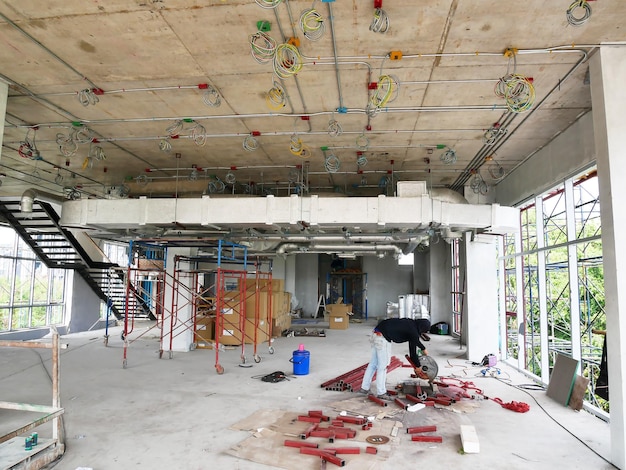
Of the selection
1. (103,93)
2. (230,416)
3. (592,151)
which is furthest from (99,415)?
(592,151)

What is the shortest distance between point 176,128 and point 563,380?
7529 mm

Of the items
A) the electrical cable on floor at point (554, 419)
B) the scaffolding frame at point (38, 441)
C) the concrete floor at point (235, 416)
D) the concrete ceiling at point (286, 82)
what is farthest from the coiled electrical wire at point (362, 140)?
the scaffolding frame at point (38, 441)

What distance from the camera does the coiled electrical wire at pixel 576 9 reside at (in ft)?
12.2

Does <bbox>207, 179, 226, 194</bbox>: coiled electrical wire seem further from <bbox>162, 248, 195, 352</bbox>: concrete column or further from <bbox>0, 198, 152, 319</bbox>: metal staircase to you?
<bbox>0, 198, 152, 319</bbox>: metal staircase

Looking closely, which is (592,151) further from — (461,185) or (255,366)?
(255,366)

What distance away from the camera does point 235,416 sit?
5.71m

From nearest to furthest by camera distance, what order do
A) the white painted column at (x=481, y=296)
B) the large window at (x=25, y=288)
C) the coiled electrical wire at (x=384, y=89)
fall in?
the coiled electrical wire at (x=384, y=89) < the white painted column at (x=481, y=296) < the large window at (x=25, y=288)

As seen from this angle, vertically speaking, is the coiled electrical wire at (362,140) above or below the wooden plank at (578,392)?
above

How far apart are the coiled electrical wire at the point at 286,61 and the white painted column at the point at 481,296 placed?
24.0ft

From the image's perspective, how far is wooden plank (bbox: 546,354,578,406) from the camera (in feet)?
21.4

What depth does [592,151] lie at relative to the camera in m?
6.08

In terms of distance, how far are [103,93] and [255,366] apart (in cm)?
611

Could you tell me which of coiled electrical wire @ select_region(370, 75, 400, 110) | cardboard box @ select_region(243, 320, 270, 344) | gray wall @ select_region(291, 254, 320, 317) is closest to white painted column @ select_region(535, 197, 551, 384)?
coiled electrical wire @ select_region(370, 75, 400, 110)

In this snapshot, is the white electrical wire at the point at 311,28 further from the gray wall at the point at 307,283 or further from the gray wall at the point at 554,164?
the gray wall at the point at 307,283
